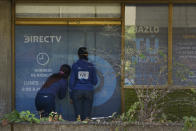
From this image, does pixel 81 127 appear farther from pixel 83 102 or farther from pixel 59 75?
pixel 59 75

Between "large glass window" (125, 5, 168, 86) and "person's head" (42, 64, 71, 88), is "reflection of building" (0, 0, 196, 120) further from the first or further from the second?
"person's head" (42, 64, 71, 88)

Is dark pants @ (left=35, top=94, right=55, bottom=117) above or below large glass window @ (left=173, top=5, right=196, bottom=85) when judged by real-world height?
below

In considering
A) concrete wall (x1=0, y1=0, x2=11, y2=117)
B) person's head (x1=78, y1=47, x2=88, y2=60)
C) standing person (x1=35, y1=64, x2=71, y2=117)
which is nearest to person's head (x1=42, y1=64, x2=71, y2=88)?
standing person (x1=35, y1=64, x2=71, y2=117)

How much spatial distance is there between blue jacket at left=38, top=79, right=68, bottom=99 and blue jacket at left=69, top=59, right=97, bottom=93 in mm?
187

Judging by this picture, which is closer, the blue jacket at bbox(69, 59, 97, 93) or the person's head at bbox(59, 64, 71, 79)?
the blue jacket at bbox(69, 59, 97, 93)

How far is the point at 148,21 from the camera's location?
27.7 feet

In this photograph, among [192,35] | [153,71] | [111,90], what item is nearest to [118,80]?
[111,90]

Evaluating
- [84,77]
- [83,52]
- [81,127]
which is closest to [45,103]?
[84,77]

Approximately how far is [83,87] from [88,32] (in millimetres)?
1475

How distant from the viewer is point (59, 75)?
28.4ft

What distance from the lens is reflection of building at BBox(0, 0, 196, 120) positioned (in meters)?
8.42

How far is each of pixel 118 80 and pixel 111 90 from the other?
33cm

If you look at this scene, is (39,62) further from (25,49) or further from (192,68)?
(192,68)

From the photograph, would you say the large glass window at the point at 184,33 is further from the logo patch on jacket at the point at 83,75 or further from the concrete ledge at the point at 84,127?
the concrete ledge at the point at 84,127
